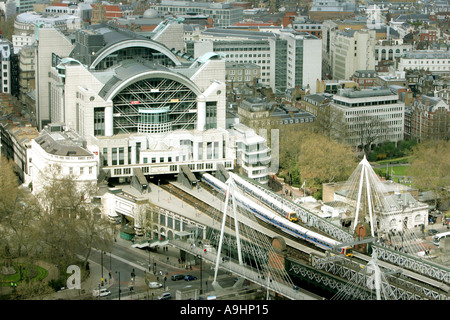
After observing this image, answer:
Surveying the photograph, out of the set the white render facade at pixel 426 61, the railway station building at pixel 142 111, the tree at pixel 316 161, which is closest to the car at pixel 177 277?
the railway station building at pixel 142 111

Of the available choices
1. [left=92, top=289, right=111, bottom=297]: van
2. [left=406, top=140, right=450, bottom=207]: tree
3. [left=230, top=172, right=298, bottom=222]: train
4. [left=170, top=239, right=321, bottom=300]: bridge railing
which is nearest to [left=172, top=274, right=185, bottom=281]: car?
[left=170, top=239, right=321, bottom=300]: bridge railing

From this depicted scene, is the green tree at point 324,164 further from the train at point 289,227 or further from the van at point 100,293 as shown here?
the van at point 100,293

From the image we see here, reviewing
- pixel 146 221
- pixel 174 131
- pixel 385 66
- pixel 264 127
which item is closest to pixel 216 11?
pixel 385 66

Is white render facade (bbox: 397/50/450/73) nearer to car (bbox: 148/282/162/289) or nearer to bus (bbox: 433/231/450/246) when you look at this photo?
bus (bbox: 433/231/450/246)

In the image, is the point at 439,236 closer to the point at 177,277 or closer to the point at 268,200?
the point at 268,200

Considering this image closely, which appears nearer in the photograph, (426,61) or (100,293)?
(100,293)

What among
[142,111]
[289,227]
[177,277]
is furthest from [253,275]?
[142,111]

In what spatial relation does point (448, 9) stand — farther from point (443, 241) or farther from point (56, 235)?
point (56, 235)
